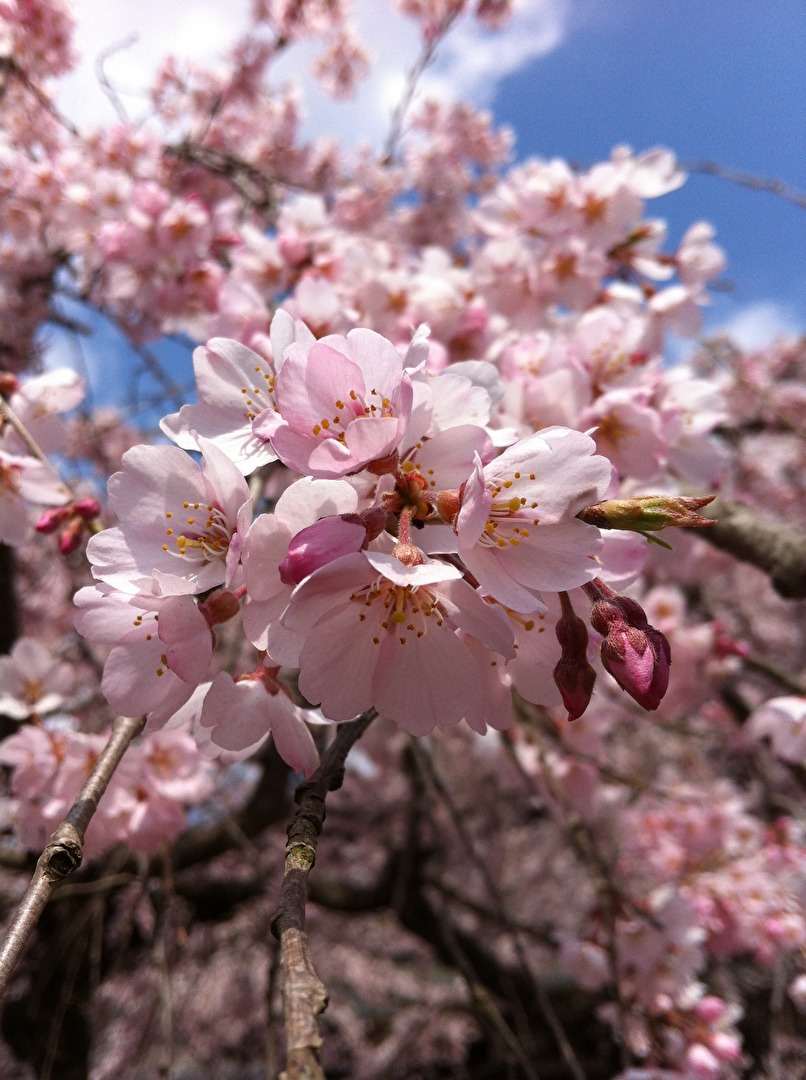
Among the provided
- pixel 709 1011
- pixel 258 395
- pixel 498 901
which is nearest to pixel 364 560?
pixel 258 395

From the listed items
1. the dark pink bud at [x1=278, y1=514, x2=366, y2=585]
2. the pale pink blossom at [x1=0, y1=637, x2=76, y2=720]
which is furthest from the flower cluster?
the pale pink blossom at [x1=0, y1=637, x2=76, y2=720]

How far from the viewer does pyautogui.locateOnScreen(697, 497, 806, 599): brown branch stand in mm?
1585

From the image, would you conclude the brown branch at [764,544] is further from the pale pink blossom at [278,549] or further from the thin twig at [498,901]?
the pale pink blossom at [278,549]

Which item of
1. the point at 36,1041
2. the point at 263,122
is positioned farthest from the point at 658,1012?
the point at 263,122

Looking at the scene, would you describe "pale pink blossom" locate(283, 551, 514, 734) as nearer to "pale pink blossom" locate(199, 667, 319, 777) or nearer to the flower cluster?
the flower cluster

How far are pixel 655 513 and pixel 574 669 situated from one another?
0.58 ft

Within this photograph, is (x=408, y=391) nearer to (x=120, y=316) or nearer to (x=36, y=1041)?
(x=120, y=316)

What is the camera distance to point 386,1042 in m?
4.46

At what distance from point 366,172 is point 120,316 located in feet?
6.21

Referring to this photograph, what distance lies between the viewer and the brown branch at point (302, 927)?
0.44m

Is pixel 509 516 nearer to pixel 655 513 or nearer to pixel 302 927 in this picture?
pixel 655 513

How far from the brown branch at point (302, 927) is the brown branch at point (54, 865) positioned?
246mm

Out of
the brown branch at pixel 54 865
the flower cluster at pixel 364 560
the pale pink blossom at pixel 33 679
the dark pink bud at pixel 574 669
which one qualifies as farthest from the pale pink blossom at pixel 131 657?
the pale pink blossom at pixel 33 679

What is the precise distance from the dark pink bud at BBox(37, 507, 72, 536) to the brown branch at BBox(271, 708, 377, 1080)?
0.67 meters
